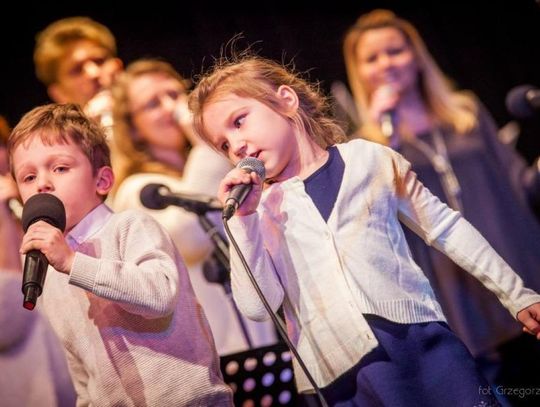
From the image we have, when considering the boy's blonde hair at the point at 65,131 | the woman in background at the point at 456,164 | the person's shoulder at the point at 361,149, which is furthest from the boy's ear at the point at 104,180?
the woman in background at the point at 456,164

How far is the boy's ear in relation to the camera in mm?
1571

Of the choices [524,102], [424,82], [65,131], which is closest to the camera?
[65,131]

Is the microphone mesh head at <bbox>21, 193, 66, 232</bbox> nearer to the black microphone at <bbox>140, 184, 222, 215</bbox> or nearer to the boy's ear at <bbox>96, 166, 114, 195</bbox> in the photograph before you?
the boy's ear at <bbox>96, 166, 114, 195</bbox>

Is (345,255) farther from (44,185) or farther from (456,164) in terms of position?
(456,164)

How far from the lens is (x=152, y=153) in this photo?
2277mm

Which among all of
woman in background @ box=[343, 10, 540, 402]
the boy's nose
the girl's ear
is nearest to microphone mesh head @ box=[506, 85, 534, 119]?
woman in background @ box=[343, 10, 540, 402]

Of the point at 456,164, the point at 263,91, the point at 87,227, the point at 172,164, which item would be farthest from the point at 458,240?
the point at 172,164

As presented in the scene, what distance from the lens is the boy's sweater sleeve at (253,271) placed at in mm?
1437

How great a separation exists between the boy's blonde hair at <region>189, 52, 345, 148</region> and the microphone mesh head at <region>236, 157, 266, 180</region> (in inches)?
8.1

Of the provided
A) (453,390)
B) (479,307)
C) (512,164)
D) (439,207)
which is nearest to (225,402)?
(453,390)

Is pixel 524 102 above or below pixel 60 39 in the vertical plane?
below

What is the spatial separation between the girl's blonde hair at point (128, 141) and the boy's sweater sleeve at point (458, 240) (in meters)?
0.98

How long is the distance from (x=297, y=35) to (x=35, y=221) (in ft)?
4.89

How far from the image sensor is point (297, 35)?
2.49 metres
